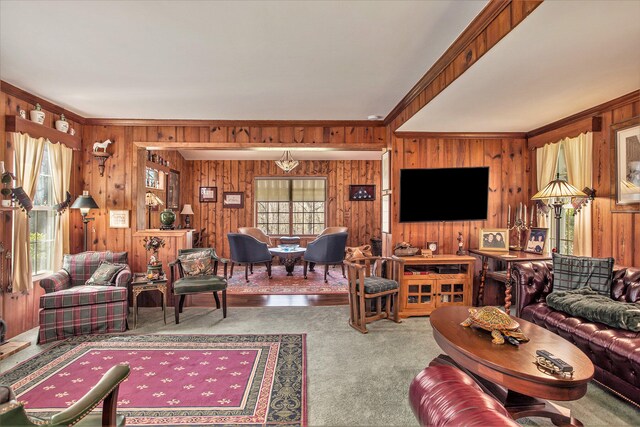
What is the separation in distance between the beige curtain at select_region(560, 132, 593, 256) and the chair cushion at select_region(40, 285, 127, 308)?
201 inches

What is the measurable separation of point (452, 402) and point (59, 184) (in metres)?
4.85

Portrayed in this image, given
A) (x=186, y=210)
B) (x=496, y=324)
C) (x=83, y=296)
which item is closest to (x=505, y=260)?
(x=496, y=324)

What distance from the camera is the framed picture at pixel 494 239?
4.29 metres

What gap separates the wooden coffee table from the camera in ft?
5.56

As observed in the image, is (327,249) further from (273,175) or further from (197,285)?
(273,175)

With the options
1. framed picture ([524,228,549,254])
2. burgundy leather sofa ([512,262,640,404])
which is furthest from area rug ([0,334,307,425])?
framed picture ([524,228,549,254])

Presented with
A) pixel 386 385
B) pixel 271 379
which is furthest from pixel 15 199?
pixel 386 385

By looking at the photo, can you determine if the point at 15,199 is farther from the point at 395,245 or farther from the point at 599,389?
the point at 599,389

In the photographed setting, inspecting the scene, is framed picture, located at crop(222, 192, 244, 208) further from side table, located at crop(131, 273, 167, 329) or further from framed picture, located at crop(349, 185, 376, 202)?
side table, located at crop(131, 273, 167, 329)

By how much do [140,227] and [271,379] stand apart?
3.26m

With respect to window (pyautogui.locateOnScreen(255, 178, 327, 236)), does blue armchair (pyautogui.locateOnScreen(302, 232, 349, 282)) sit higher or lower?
lower

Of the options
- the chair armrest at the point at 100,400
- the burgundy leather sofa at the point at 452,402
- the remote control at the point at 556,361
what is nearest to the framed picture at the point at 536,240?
the remote control at the point at 556,361

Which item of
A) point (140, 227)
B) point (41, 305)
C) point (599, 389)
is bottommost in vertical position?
point (599, 389)

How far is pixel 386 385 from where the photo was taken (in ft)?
8.09
